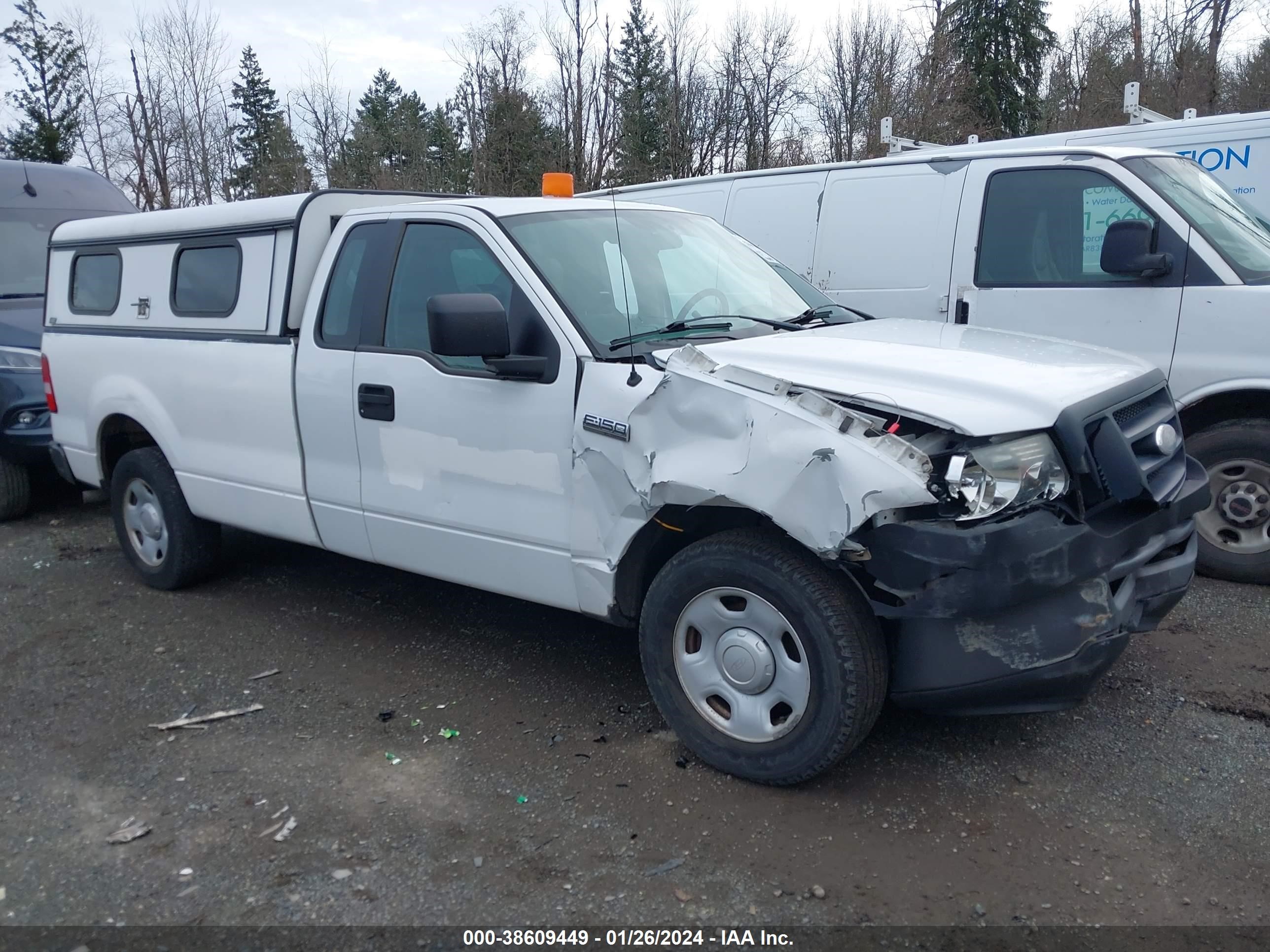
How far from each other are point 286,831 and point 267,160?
27.4m

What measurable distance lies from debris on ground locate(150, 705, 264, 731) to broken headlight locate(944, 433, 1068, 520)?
297 cm

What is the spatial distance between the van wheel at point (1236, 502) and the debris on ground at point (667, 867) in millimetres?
3407

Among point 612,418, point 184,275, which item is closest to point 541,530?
point 612,418

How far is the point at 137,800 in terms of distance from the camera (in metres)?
3.56

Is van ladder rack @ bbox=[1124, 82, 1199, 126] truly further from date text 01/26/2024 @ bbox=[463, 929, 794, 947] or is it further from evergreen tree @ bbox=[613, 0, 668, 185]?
evergreen tree @ bbox=[613, 0, 668, 185]

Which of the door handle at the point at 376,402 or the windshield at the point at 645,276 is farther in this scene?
the door handle at the point at 376,402

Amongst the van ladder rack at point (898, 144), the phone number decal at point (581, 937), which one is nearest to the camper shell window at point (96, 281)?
the phone number decal at point (581, 937)

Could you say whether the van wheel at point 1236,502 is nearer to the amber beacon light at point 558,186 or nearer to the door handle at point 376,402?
the amber beacon light at point 558,186

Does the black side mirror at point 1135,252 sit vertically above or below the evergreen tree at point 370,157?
below

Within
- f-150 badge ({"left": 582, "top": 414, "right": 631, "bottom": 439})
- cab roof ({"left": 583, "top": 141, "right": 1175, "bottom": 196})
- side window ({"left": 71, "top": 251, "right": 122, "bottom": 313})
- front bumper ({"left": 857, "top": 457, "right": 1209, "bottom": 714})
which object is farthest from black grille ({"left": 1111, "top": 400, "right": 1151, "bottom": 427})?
side window ({"left": 71, "top": 251, "right": 122, "bottom": 313})

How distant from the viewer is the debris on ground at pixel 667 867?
3.02 metres

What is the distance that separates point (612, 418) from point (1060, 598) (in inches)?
59.6

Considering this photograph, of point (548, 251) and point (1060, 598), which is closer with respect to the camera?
point (1060, 598)

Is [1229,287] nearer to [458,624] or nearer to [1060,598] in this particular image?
[1060,598]
